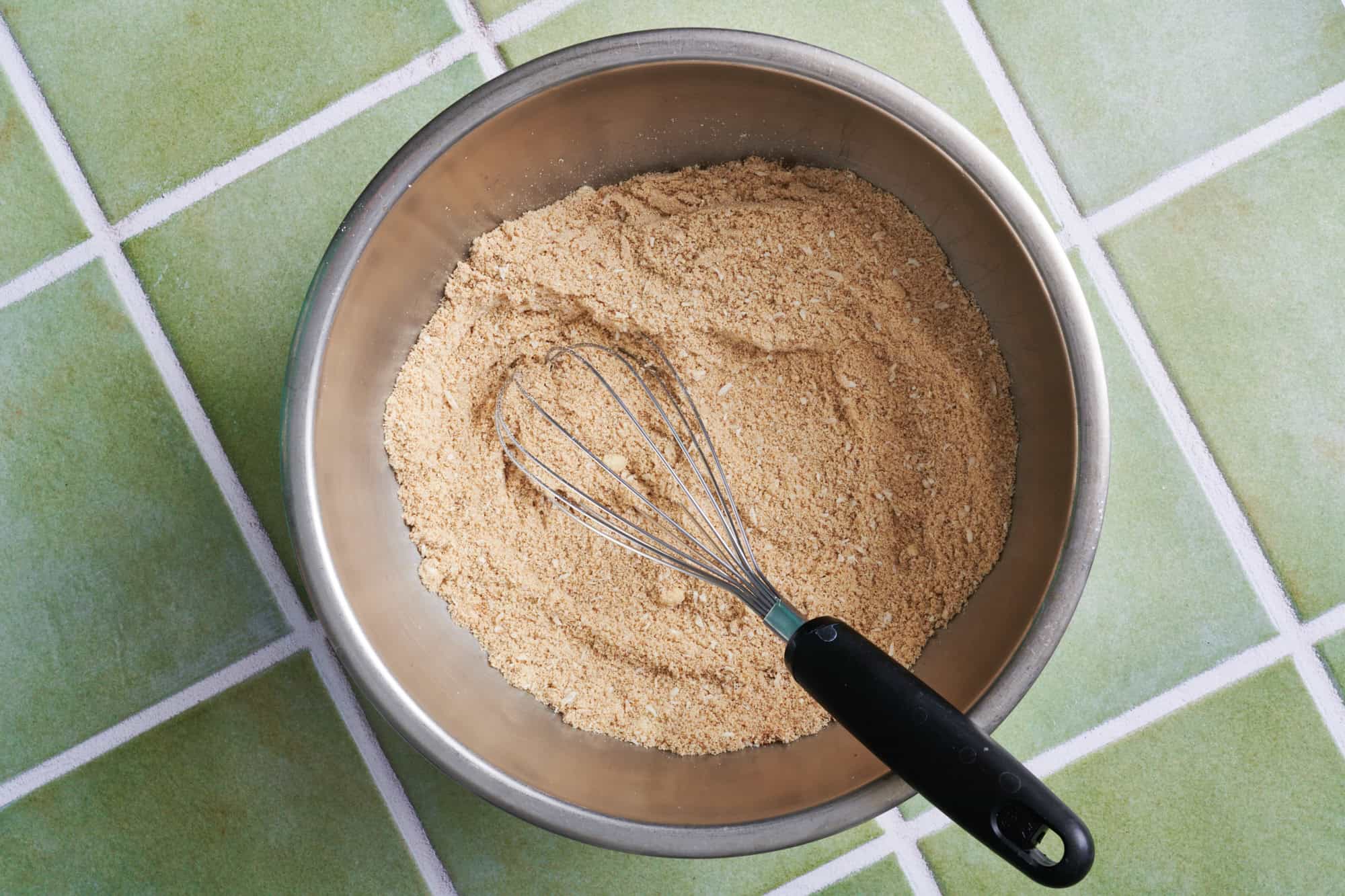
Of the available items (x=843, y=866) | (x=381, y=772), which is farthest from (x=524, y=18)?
(x=843, y=866)

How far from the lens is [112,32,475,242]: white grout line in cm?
Answer: 75

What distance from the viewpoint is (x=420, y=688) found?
0.60 metres

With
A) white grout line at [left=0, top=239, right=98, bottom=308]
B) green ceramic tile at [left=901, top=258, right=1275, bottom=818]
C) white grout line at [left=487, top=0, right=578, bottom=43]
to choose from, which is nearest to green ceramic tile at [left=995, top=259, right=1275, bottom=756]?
green ceramic tile at [left=901, top=258, right=1275, bottom=818]

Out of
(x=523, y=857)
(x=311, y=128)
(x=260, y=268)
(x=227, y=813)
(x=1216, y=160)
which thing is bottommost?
(x=227, y=813)

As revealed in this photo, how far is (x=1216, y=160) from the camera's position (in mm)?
744

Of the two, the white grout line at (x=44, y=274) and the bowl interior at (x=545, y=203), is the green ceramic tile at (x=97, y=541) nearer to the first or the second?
the white grout line at (x=44, y=274)

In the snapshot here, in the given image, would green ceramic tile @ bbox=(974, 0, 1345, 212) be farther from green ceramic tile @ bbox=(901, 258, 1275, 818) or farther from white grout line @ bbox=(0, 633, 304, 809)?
white grout line @ bbox=(0, 633, 304, 809)

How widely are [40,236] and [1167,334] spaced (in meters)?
0.96

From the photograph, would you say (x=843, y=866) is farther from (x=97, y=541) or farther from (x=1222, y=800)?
(x=97, y=541)

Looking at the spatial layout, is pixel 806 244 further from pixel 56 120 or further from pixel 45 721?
pixel 45 721

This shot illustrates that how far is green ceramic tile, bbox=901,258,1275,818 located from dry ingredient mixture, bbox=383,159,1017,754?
0.58 ft

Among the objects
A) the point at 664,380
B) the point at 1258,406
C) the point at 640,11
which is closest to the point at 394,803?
the point at 664,380

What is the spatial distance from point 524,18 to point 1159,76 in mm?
537

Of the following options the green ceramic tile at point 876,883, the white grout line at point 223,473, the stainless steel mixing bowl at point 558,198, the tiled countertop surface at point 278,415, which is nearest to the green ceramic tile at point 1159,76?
the tiled countertop surface at point 278,415
